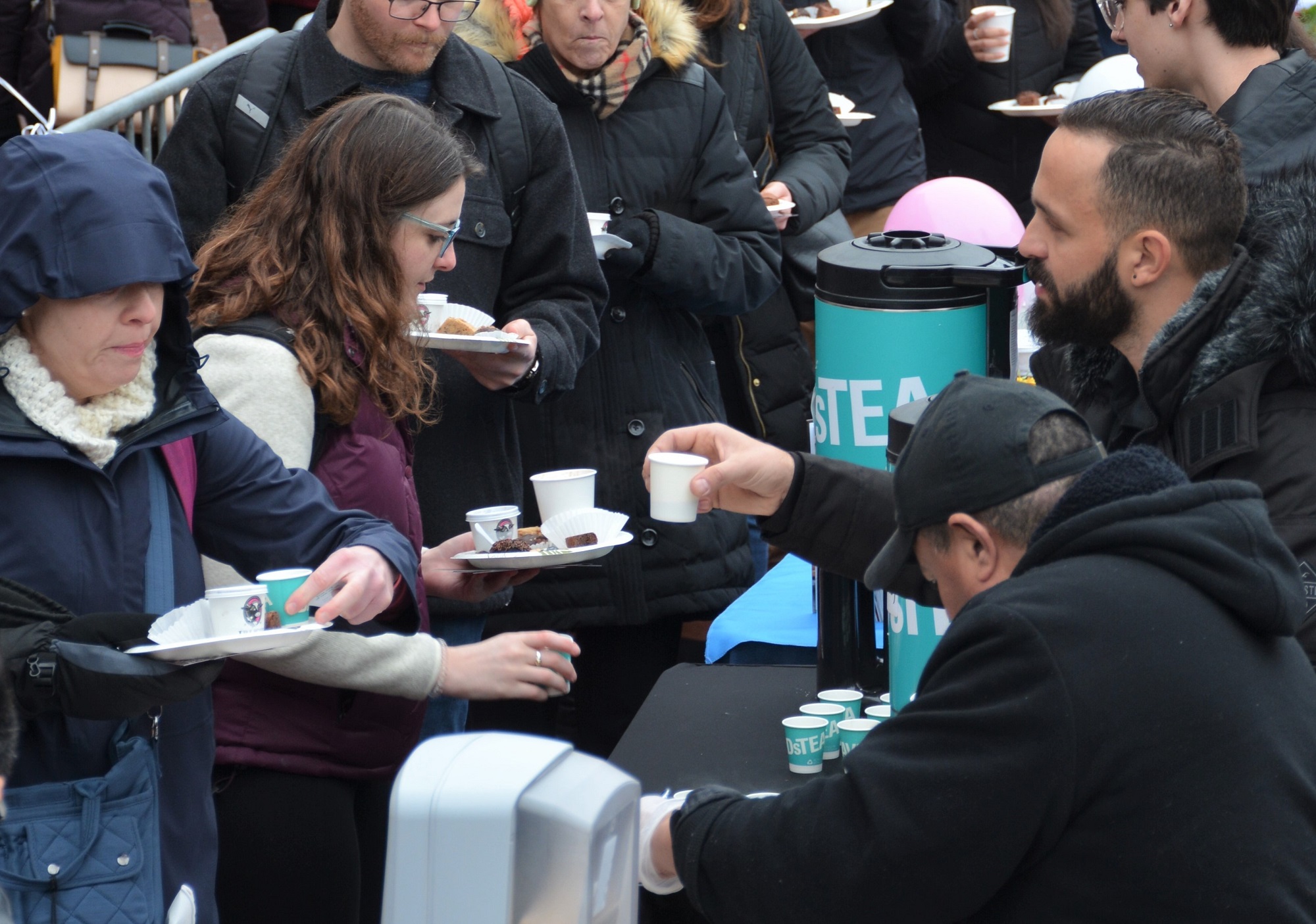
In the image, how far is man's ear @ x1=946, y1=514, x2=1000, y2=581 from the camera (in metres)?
1.90

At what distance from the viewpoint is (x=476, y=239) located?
136 inches

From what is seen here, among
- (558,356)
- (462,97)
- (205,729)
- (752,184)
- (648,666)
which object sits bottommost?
(648,666)

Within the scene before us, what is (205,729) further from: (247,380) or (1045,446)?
(1045,446)

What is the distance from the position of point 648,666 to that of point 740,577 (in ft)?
1.20

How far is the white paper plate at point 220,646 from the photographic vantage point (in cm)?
195

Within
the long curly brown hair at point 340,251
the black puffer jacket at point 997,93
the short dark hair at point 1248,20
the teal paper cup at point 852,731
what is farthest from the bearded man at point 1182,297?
the black puffer jacket at point 997,93

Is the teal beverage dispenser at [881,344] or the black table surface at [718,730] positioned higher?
the teal beverage dispenser at [881,344]

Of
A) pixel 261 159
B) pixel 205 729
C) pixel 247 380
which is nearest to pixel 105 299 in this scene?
pixel 247 380

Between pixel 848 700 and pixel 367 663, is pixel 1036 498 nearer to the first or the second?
pixel 848 700

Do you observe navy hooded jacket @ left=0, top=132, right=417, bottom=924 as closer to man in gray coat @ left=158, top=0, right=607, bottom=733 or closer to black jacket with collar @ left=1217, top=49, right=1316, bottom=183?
man in gray coat @ left=158, top=0, right=607, bottom=733

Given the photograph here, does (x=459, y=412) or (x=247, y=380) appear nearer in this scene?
(x=247, y=380)

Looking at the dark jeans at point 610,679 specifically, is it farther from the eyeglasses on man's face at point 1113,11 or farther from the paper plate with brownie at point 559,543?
the eyeglasses on man's face at point 1113,11

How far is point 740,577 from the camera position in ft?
13.2

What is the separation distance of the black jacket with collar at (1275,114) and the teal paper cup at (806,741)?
1342mm
